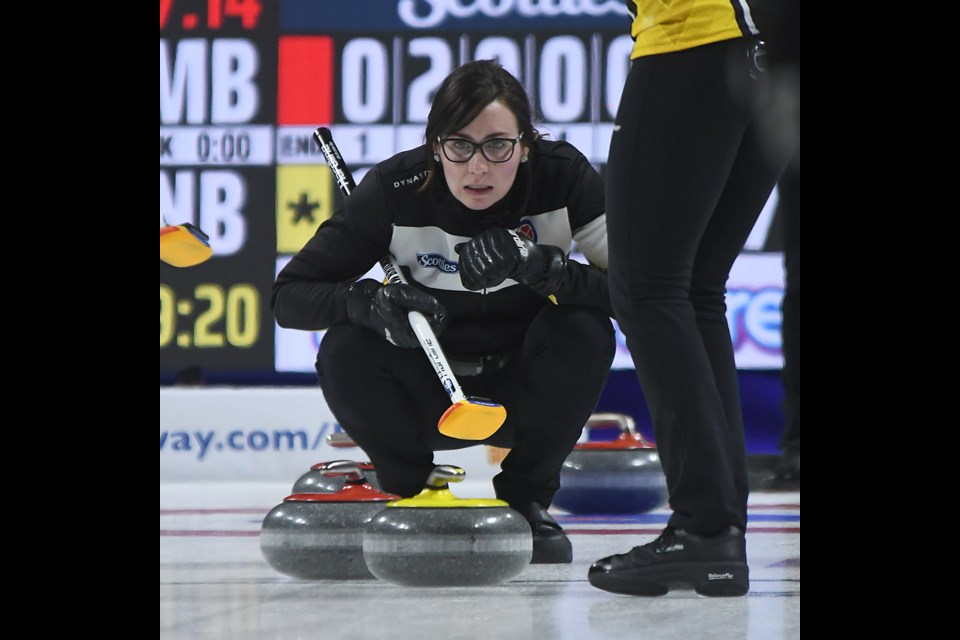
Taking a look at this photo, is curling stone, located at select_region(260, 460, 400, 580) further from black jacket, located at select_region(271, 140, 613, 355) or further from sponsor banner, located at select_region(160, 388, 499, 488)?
sponsor banner, located at select_region(160, 388, 499, 488)

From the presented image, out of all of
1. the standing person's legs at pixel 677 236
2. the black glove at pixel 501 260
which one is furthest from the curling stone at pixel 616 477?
the standing person's legs at pixel 677 236

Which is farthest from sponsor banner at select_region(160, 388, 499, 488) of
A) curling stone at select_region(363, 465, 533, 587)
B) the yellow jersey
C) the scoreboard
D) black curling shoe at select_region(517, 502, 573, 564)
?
the yellow jersey

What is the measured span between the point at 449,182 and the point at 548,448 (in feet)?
1.61

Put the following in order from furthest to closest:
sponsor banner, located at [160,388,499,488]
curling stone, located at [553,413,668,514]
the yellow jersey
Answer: sponsor banner, located at [160,388,499,488]
curling stone, located at [553,413,668,514]
the yellow jersey

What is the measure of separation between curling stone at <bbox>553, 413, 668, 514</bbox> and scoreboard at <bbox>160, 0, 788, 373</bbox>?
6.58ft

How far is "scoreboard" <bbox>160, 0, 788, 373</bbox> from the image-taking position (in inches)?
186

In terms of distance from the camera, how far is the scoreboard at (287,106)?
4734mm

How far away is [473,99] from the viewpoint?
2.04 metres

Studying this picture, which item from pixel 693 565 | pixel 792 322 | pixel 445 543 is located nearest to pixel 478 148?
pixel 445 543

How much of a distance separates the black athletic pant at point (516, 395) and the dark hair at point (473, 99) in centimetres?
35

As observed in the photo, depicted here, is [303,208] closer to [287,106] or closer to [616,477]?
[287,106]
